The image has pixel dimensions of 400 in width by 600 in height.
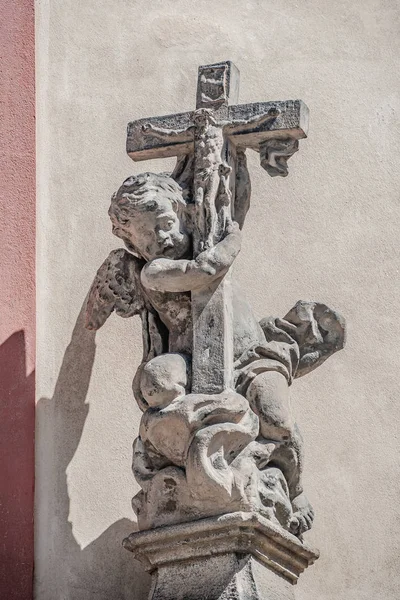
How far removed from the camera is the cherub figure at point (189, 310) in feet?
16.9

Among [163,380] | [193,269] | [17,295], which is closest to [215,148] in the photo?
[193,269]

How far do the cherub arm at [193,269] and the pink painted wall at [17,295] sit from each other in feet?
2.62

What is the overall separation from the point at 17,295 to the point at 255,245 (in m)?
0.73

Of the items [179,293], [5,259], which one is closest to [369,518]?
[179,293]

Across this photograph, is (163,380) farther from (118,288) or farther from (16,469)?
(16,469)

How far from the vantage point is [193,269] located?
513 centimetres

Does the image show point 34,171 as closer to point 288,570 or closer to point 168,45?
point 168,45

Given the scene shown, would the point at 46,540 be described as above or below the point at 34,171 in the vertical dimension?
below

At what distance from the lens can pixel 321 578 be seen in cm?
560

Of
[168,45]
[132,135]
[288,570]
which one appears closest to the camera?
[288,570]

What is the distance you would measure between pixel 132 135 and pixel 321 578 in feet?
4.41

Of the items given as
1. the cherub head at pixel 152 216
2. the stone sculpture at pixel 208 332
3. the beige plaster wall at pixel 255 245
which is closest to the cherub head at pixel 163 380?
the stone sculpture at pixel 208 332

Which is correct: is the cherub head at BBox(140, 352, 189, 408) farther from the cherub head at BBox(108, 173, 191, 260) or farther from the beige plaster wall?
the beige plaster wall

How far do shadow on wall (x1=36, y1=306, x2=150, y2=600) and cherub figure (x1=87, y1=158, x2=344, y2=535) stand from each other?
527 millimetres
